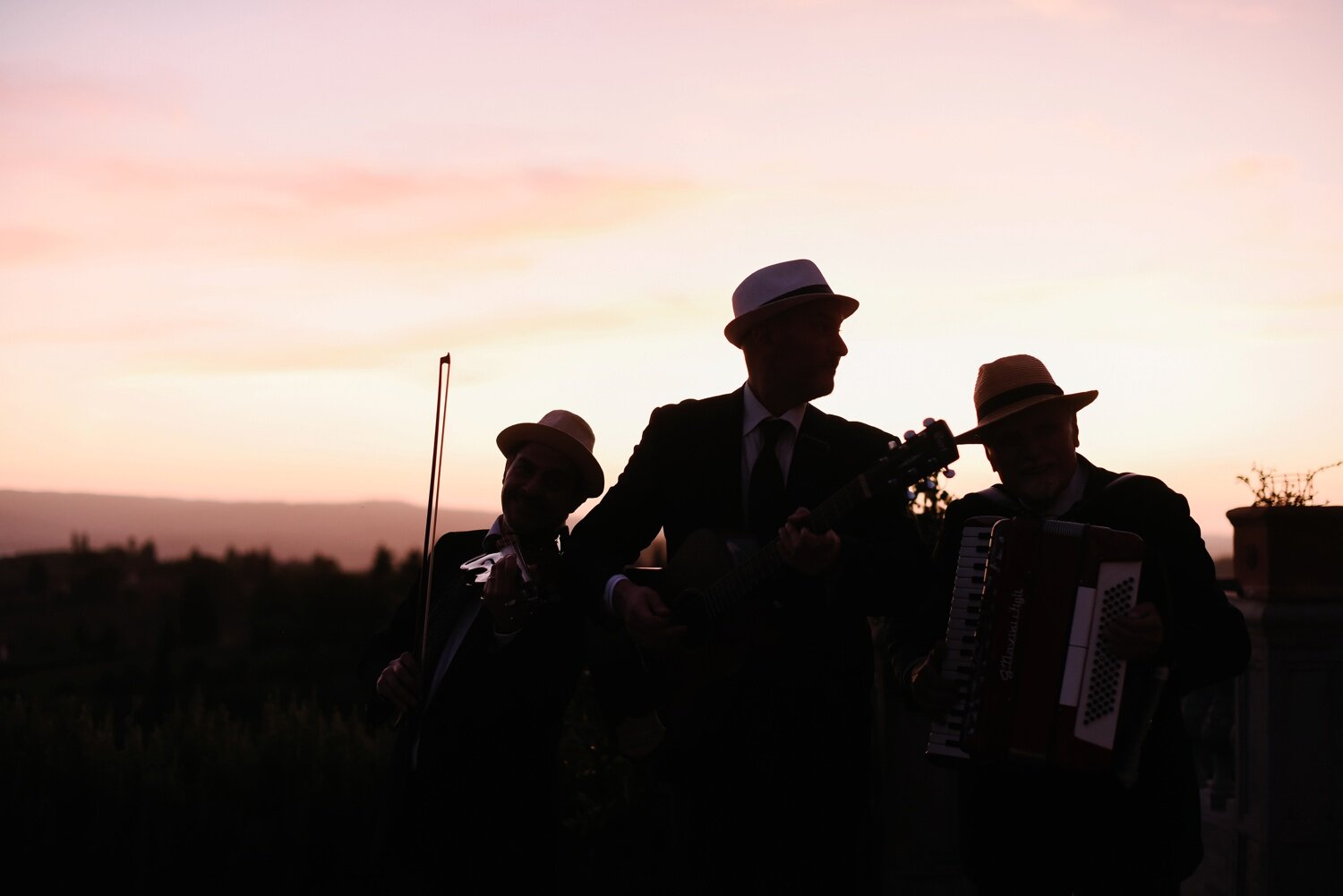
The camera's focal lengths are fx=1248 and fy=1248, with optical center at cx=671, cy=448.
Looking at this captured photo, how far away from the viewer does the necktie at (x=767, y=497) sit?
423 cm

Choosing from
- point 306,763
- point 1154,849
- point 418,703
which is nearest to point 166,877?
point 306,763

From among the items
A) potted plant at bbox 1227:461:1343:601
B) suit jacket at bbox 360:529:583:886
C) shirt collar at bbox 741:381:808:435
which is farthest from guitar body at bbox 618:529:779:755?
potted plant at bbox 1227:461:1343:601

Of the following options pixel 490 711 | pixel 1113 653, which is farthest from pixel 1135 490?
pixel 490 711

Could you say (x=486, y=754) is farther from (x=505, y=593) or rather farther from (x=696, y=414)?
(x=696, y=414)

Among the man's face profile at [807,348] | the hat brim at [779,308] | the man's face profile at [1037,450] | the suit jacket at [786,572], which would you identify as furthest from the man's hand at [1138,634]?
the hat brim at [779,308]

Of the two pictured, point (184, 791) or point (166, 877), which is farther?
Result: point (184, 791)

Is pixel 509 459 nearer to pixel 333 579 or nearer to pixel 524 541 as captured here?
pixel 524 541

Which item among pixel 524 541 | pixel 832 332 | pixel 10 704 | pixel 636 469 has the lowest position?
pixel 10 704

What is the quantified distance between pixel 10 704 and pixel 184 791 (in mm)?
1636

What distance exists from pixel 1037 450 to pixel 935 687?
841 mm

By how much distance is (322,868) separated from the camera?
Result: 7.02 metres

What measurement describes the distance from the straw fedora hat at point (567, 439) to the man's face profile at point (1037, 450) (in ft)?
4.69

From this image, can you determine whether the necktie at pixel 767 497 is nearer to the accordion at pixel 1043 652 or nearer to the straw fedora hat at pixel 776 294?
the straw fedora hat at pixel 776 294

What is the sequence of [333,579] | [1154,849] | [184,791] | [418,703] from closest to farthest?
1. [1154,849]
2. [418,703]
3. [184,791]
4. [333,579]
